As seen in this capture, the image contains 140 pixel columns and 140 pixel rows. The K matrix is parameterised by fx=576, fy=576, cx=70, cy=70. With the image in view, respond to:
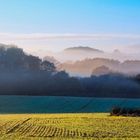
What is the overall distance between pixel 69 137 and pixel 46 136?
6.34ft

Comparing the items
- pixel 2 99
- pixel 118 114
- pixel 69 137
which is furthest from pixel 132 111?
pixel 2 99

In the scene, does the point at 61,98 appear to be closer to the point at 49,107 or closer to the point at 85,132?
the point at 49,107

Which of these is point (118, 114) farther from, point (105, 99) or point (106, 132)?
point (105, 99)

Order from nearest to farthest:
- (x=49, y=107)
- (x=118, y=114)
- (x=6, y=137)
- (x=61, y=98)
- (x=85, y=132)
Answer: (x=6, y=137)
(x=85, y=132)
(x=118, y=114)
(x=49, y=107)
(x=61, y=98)

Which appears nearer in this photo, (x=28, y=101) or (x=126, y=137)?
(x=126, y=137)

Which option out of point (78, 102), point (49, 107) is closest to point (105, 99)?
point (78, 102)

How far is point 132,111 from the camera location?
80.9 metres

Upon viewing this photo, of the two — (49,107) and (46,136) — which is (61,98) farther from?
(46,136)

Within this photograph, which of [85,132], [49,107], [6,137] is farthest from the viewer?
[49,107]

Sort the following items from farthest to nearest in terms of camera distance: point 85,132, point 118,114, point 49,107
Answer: point 49,107 → point 118,114 → point 85,132

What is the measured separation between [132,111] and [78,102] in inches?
1779

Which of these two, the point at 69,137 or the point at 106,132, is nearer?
the point at 69,137

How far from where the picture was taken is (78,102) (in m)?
126

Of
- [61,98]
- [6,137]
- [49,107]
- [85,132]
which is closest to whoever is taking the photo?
[6,137]
